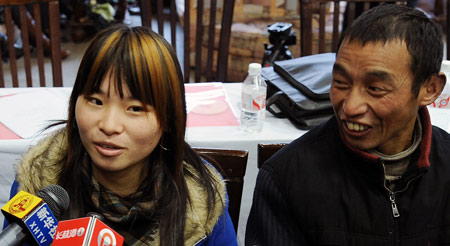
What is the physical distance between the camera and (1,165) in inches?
66.0

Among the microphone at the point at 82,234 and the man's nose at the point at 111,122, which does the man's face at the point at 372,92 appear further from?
the microphone at the point at 82,234

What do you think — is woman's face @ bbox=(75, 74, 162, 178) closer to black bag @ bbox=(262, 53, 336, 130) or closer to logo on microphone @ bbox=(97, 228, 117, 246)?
logo on microphone @ bbox=(97, 228, 117, 246)

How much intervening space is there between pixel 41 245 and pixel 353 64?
0.63m

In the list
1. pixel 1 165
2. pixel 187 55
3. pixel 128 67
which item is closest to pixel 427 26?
pixel 128 67

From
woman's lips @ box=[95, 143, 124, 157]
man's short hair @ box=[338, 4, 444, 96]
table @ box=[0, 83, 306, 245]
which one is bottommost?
table @ box=[0, 83, 306, 245]

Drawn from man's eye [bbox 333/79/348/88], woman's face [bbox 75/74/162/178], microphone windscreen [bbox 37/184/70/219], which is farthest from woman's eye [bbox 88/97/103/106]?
man's eye [bbox 333/79/348/88]

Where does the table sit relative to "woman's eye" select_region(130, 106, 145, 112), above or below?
below

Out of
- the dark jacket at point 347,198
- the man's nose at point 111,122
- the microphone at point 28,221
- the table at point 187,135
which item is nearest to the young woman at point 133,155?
the man's nose at point 111,122

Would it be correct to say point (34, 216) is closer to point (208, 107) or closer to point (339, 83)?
point (339, 83)

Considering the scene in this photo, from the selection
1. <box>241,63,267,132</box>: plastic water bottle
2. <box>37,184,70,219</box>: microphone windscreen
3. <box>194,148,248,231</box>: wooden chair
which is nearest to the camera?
<box>37,184,70,219</box>: microphone windscreen

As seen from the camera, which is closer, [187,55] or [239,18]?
[187,55]

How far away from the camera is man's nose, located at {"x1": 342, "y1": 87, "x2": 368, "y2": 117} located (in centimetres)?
106

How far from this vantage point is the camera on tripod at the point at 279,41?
231 cm

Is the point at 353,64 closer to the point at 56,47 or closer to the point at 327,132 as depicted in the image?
the point at 327,132
